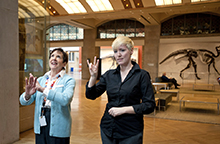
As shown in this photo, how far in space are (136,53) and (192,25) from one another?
5.39 m

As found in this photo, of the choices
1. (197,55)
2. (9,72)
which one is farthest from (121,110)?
(197,55)

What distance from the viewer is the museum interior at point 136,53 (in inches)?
154

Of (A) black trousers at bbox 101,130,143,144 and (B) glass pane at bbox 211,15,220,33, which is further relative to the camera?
(B) glass pane at bbox 211,15,220,33

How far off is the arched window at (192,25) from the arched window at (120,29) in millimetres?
2185

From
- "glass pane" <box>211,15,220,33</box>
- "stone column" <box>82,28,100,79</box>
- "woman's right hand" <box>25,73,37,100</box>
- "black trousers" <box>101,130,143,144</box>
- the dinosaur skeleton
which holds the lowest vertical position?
"black trousers" <box>101,130,143,144</box>

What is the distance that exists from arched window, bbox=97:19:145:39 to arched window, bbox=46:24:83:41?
7.74 feet

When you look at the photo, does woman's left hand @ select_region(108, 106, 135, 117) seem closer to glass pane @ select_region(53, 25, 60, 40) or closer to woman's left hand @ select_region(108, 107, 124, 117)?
woman's left hand @ select_region(108, 107, 124, 117)

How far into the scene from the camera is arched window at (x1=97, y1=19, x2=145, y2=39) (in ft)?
64.2

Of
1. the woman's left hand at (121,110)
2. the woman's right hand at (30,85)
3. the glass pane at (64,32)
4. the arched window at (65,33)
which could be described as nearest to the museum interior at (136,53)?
the arched window at (65,33)

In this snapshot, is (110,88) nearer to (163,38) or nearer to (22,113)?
(22,113)

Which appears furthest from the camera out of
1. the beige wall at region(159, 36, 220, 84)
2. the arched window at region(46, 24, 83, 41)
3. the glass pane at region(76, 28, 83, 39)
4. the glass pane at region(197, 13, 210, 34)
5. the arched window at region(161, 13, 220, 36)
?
the arched window at region(46, 24, 83, 41)

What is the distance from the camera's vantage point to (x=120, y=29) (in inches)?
797

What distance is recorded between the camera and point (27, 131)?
4.72m

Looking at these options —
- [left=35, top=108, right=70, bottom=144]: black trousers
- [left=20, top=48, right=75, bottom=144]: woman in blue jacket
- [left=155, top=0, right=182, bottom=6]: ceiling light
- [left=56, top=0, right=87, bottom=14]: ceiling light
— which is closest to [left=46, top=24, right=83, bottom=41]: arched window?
[left=56, top=0, right=87, bottom=14]: ceiling light
